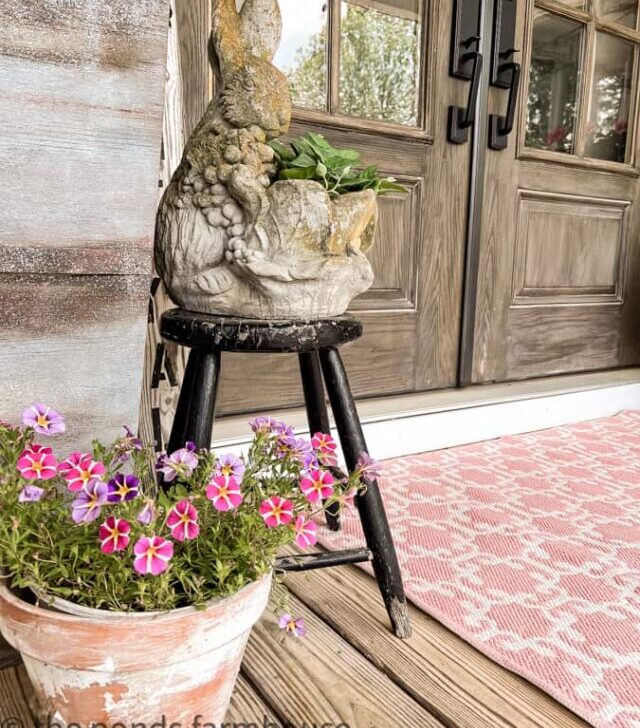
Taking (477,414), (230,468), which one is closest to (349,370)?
(477,414)

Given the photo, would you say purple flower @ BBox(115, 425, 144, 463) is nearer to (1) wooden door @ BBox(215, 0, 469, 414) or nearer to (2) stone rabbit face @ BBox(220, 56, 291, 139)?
(2) stone rabbit face @ BBox(220, 56, 291, 139)

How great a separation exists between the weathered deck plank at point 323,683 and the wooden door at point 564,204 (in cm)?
141

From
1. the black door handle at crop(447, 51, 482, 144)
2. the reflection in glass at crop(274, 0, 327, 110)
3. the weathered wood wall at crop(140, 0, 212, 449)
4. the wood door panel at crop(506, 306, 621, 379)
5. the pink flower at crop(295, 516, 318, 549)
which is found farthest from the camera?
the wood door panel at crop(506, 306, 621, 379)

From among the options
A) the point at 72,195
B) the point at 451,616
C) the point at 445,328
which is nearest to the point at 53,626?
the point at 72,195

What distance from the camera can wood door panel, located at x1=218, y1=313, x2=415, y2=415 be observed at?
5.77ft

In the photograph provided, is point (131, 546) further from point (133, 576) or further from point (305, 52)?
point (305, 52)

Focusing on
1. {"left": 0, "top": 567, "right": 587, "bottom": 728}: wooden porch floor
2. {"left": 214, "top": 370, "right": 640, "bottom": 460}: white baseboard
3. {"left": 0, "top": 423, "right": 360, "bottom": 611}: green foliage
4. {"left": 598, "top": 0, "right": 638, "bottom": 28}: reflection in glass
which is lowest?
{"left": 0, "top": 567, "right": 587, "bottom": 728}: wooden porch floor

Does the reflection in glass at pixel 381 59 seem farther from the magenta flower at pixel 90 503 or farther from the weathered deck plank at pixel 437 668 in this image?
the magenta flower at pixel 90 503

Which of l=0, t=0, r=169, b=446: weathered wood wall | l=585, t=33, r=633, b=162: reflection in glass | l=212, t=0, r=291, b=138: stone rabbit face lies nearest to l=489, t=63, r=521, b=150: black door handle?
l=585, t=33, r=633, b=162: reflection in glass

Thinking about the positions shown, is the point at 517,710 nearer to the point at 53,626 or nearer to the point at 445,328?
the point at 53,626

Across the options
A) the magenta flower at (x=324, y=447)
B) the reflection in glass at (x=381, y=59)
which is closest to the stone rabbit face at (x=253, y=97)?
the magenta flower at (x=324, y=447)

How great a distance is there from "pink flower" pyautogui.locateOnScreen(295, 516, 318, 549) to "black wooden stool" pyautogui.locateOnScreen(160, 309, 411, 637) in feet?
0.65

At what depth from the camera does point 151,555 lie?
611mm

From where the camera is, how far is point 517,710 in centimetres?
86
